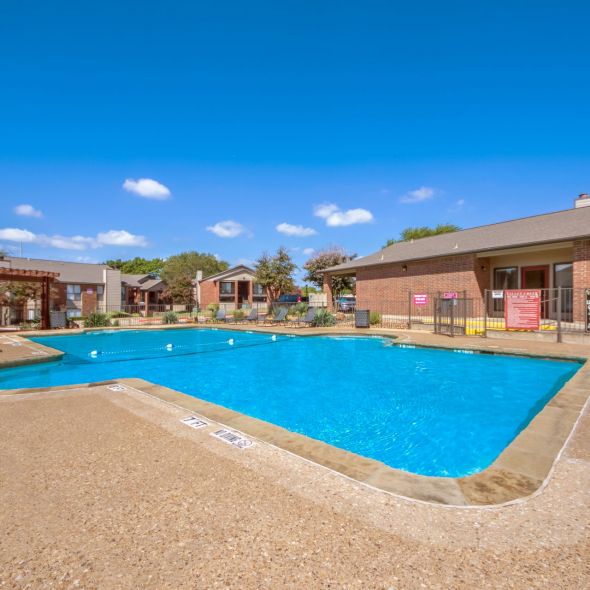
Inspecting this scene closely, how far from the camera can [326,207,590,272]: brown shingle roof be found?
1583 centimetres

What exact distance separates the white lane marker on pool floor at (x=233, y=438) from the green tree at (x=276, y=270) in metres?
27.2

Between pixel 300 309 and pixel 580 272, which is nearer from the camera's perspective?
pixel 580 272

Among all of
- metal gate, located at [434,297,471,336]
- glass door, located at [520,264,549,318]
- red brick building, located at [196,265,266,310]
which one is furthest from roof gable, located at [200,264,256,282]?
glass door, located at [520,264,549,318]

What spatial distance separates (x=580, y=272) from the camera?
48.7 ft

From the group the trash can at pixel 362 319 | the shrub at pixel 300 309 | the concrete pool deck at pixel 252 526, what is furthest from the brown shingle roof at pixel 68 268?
the concrete pool deck at pixel 252 526

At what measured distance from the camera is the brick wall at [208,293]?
41.3m

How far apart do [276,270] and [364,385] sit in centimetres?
2325

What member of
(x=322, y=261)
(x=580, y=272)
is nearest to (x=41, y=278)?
(x=580, y=272)

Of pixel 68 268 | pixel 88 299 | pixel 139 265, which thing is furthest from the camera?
pixel 139 265

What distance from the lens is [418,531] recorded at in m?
2.25

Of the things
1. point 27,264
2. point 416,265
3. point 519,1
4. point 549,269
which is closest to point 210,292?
point 27,264

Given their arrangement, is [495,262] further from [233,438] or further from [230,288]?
[230,288]

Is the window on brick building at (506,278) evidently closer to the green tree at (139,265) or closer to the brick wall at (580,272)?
the brick wall at (580,272)

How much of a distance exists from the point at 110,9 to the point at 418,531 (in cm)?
1591
